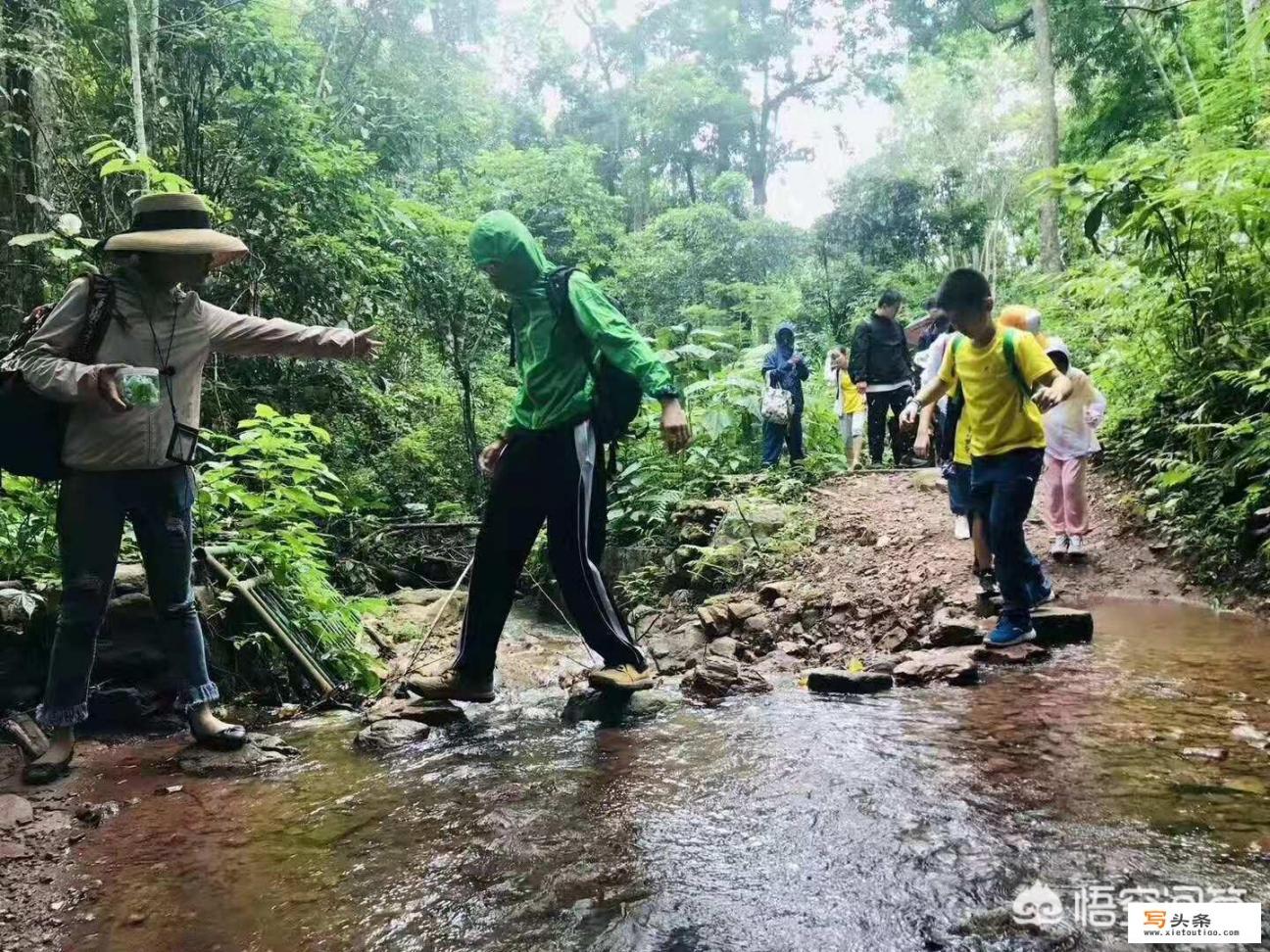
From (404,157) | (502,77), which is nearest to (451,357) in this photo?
(404,157)

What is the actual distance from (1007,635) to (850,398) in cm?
718

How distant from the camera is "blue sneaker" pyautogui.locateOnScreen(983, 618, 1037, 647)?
167 inches

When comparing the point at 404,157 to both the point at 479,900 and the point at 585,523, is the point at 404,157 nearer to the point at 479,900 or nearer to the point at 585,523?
the point at 585,523

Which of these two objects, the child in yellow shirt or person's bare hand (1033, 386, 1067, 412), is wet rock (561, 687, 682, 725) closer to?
person's bare hand (1033, 386, 1067, 412)

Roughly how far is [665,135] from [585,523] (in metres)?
29.6

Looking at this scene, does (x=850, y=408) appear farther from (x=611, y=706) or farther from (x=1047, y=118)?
(x=611, y=706)

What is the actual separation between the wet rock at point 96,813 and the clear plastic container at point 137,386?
4.56 ft

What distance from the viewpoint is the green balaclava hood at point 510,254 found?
3547 millimetres

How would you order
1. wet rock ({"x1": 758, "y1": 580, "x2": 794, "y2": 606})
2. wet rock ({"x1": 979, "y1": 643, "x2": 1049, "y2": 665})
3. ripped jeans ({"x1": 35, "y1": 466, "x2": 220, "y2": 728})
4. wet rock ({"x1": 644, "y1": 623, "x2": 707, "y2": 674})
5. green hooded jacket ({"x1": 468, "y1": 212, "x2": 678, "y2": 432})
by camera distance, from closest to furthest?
ripped jeans ({"x1": 35, "y1": 466, "x2": 220, "y2": 728})
green hooded jacket ({"x1": 468, "y1": 212, "x2": 678, "y2": 432})
wet rock ({"x1": 979, "y1": 643, "x2": 1049, "y2": 665})
wet rock ({"x1": 644, "y1": 623, "x2": 707, "y2": 674})
wet rock ({"x1": 758, "y1": 580, "x2": 794, "y2": 606})

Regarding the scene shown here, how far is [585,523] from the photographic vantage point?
3652mm

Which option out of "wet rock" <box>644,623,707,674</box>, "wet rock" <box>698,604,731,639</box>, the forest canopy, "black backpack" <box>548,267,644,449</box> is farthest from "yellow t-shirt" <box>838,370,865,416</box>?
"black backpack" <box>548,267,644,449</box>

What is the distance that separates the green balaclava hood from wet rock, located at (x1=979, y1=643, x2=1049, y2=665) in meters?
2.95

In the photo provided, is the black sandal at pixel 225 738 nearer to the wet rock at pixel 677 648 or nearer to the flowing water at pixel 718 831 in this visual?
the flowing water at pixel 718 831

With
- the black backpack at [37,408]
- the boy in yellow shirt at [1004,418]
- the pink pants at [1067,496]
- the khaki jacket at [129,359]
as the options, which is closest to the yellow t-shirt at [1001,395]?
the boy in yellow shirt at [1004,418]
